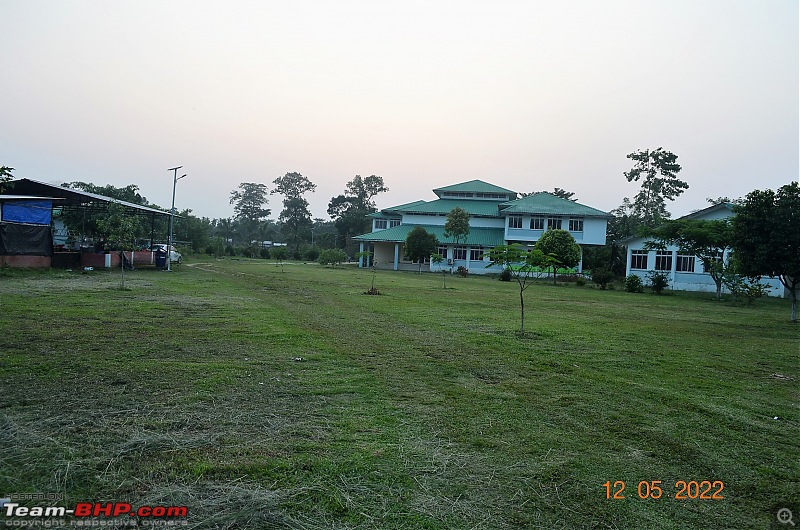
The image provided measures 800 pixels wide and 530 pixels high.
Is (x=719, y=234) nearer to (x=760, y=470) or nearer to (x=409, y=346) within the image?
(x=409, y=346)

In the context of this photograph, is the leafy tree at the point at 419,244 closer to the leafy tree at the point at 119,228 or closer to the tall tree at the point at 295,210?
the leafy tree at the point at 119,228

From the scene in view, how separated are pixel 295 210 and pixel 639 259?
53.1 meters

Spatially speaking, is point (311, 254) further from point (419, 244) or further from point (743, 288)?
point (743, 288)

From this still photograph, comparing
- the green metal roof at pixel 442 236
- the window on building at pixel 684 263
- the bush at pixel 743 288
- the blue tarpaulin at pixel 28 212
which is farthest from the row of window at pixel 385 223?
the blue tarpaulin at pixel 28 212

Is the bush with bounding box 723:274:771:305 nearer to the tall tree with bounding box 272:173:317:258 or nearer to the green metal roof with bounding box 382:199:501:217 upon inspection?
the green metal roof with bounding box 382:199:501:217

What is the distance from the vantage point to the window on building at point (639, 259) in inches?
1451

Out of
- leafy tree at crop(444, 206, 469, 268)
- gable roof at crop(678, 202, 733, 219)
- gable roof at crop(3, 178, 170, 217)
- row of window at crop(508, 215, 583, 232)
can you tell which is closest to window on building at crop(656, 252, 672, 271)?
gable roof at crop(678, 202, 733, 219)

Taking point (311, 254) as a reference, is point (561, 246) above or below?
above

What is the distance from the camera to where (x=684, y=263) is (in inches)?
1336

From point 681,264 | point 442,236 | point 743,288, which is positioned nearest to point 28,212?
point 442,236

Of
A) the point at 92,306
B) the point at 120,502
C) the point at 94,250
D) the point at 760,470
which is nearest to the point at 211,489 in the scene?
the point at 120,502

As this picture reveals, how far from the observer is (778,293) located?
29859 mm

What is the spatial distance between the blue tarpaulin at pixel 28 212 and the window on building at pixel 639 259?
35018 millimetres

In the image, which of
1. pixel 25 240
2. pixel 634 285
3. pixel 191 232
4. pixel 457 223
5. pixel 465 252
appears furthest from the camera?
pixel 191 232
